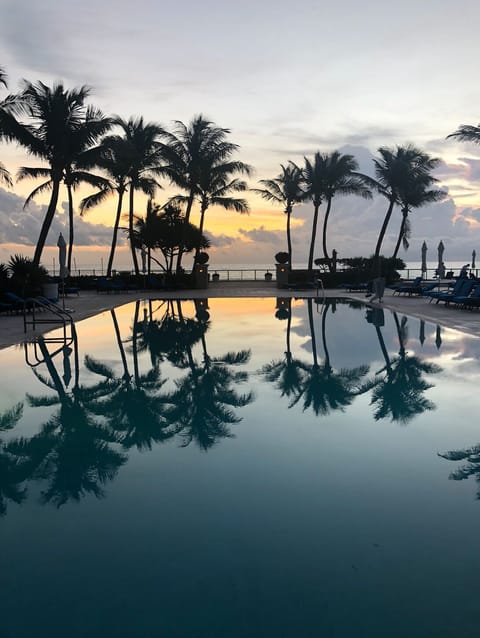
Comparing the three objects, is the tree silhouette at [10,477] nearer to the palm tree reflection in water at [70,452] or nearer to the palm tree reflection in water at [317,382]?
the palm tree reflection in water at [70,452]

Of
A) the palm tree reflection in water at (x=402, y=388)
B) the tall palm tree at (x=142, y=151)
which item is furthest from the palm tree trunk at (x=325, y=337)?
the tall palm tree at (x=142, y=151)

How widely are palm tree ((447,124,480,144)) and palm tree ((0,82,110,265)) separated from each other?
615 inches

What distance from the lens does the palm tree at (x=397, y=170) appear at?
35.0 m

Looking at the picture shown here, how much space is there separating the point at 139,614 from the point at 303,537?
1.29 m

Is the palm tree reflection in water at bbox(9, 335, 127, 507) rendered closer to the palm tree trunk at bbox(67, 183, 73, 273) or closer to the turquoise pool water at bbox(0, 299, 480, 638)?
the turquoise pool water at bbox(0, 299, 480, 638)

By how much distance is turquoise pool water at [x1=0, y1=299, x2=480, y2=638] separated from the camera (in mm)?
3061

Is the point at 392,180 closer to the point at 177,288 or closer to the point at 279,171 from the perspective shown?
the point at 279,171

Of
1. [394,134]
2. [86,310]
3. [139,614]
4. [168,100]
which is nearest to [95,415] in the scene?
[139,614]

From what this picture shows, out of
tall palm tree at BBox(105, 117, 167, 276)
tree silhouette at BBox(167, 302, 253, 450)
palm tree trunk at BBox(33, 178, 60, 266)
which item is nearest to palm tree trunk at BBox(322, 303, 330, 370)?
tree silhouette at BBox(167, 302, 253, 450)

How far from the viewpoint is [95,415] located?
7098 millimetres

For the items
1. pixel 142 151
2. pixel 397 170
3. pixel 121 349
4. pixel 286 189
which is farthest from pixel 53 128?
pixel 397 170

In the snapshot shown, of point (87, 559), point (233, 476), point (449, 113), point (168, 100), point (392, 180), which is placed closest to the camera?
point (87, 559)

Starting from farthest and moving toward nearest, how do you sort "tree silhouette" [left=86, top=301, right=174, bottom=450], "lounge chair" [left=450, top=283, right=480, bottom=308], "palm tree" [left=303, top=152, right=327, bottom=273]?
"palm tree" [left=303, top=152, right=327, bottom=273] → "lounge chair" [left=450, top=283, right=480, bottom=308] → "tree silhouette" [left=86, top=301, right=174, bottom=450]

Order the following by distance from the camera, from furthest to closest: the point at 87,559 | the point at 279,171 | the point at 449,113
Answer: the point at 279,171 < the point at 449,113 < the point at 87,559
